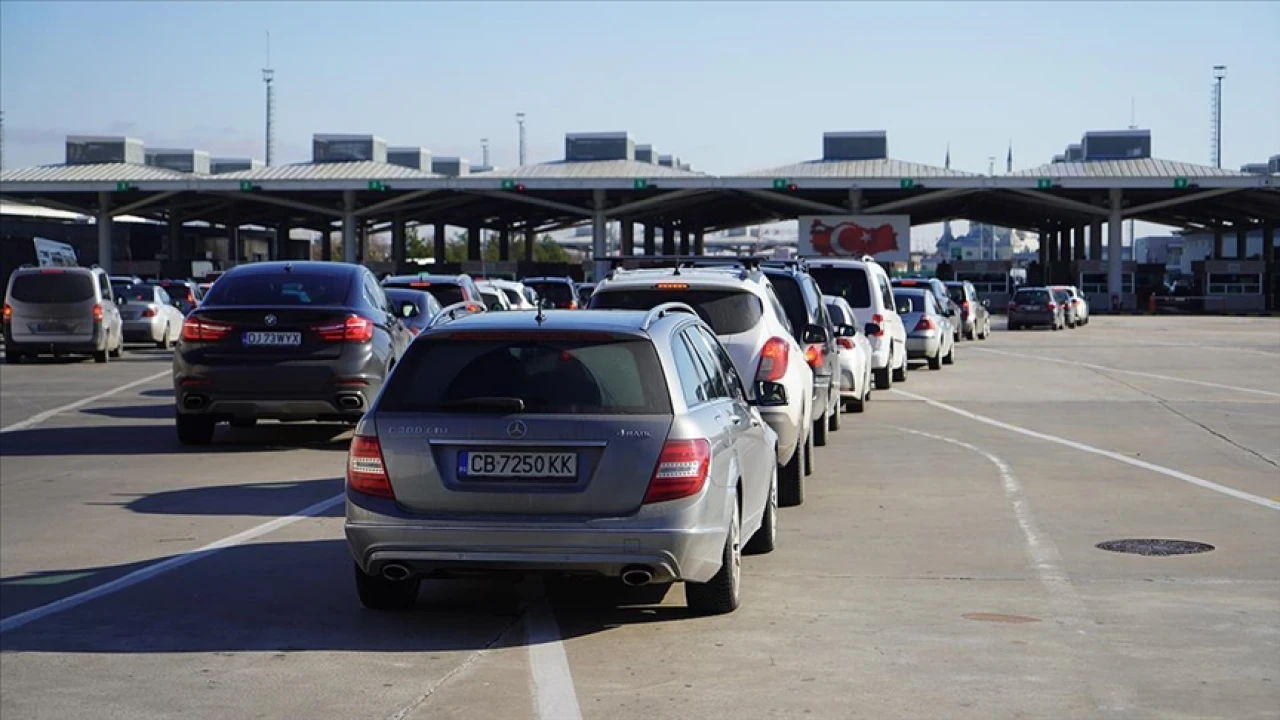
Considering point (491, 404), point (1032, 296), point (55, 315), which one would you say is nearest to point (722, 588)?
point (491, 404)

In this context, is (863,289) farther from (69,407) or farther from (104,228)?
(104,228)

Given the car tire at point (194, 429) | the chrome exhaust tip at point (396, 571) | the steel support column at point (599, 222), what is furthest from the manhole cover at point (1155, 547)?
the steel support column at point (599, 222)

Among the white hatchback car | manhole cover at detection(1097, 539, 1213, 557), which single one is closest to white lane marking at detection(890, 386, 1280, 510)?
the white hatchback car

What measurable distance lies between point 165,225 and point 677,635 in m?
105

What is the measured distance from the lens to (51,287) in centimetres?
3253

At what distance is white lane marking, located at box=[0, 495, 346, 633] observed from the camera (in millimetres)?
8906

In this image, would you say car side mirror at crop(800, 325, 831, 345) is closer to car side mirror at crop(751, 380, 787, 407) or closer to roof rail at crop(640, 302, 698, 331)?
car side mirror at crop(751, 380, 787, 407)

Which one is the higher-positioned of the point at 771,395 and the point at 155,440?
the point at 771,395

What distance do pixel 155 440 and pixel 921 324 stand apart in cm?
1831

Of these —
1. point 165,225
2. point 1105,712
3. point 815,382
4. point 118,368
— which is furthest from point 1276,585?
point 165,225

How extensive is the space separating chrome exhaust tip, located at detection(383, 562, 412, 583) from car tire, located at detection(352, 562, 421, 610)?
1.28 feet

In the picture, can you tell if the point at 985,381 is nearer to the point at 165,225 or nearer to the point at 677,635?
the point at 677,635

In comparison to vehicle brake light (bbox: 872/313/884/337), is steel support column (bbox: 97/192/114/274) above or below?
above

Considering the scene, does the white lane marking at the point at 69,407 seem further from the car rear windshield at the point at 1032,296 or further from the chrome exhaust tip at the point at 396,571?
the car rear windshield at the point at 1032,296
